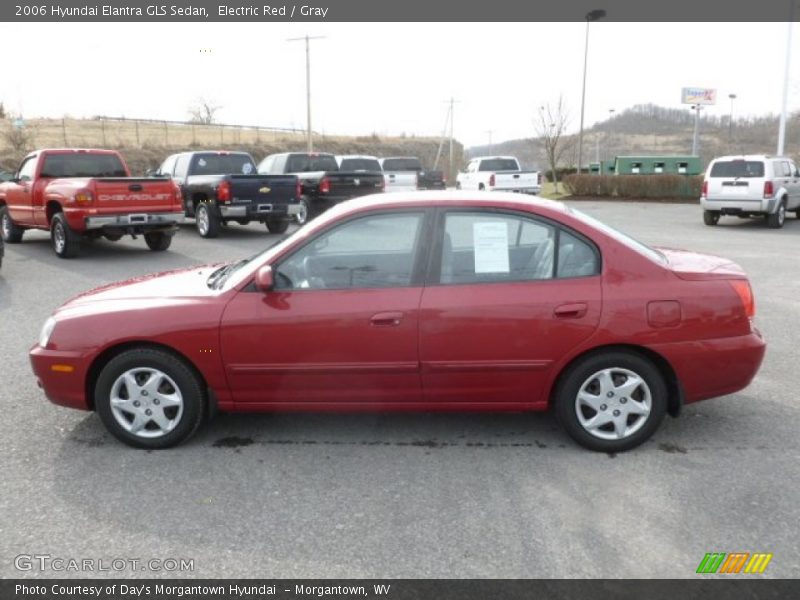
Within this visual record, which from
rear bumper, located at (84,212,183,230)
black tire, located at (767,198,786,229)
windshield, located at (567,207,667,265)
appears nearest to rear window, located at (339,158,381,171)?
rear bumper, located at (84,212,183,230)

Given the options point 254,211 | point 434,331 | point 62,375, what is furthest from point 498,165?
point 62,375

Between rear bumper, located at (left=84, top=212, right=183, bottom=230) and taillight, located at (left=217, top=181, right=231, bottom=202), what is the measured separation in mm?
2186

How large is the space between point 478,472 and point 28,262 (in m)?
10.6

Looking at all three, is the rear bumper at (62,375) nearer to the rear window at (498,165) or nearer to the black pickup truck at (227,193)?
the black pickup truck at (227,193)

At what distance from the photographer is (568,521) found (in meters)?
3.26

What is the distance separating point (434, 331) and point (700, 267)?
1.70 m

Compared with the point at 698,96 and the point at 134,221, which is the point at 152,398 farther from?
the point at 698,96

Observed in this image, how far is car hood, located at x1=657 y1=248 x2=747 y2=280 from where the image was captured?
398cm

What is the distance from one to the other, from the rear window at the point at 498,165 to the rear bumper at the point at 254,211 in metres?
13.7

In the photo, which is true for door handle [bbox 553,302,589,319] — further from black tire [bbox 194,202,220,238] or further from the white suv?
the white suv

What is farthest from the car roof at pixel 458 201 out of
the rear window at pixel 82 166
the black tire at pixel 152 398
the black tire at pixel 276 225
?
the black tire at pixel 276 225

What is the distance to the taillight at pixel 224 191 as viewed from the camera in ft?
47.5
